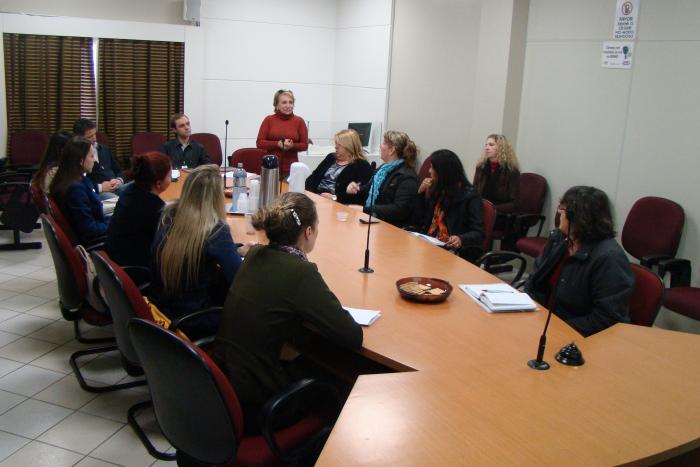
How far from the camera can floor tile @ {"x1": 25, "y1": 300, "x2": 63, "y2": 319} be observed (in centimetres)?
413

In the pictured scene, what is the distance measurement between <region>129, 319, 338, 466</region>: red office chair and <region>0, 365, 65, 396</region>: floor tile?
1586 millimetres

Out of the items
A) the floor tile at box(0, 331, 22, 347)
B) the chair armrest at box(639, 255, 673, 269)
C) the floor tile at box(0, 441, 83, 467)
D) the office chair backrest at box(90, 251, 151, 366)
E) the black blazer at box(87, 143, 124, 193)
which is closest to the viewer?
the office chair backrest at box(90, 251, 151, 366)

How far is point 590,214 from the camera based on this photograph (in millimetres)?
2723

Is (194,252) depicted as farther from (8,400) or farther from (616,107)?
(616,107)

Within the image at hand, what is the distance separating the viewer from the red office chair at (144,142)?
6543 mm

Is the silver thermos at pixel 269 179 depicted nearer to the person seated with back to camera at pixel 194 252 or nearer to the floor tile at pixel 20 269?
the person seated with back to camera at pixel 194 252

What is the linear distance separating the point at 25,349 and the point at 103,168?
6.61ft

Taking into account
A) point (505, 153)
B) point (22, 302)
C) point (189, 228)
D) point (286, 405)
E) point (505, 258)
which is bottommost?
point (22, 302)

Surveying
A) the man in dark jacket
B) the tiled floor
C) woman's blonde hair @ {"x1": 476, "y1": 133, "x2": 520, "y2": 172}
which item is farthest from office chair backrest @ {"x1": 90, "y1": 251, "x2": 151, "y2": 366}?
woman's blonde hair @ {"x1": 476, "y1": 133, "x2": 520, "y2": 172}

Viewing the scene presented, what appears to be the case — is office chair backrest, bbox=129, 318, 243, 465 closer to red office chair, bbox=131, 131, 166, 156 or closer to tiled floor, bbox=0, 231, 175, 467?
tiled floor, bbox=0, 231, 175, 467

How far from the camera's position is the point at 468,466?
1500 mm

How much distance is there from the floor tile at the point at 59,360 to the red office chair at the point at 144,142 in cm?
327

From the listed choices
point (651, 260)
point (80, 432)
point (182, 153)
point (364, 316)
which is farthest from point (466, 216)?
point (182, 153)

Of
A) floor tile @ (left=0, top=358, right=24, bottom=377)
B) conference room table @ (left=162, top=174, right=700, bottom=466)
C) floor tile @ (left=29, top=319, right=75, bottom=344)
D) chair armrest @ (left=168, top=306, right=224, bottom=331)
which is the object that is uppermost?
conference room table @ (left=162, top=174, right=700, bottom=466)
